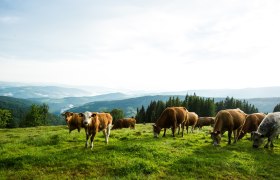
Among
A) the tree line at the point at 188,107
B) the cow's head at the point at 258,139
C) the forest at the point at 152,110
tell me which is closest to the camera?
the cow's head at the point at 258,139

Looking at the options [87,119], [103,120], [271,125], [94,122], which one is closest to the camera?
[87,119]

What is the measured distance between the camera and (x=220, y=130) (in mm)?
23594

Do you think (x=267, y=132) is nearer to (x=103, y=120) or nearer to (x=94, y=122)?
(x=103, y=120)

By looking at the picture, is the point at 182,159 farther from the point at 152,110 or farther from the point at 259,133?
the point at 152,110

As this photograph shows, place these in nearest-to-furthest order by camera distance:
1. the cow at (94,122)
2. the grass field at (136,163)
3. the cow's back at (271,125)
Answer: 1. the grass field at (136,163)
2. the cow at (94,122)
3. the cow's back at (271,125)

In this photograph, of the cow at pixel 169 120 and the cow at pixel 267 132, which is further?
the cow at pixel 169 120

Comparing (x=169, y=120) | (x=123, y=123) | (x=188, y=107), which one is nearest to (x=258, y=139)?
(x=169, y=120)

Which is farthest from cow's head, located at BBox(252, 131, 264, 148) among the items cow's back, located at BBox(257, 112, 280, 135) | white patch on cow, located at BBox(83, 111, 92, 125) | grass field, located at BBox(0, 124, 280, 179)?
white patch on cow, located at BBox(83, 111, 92, 125)

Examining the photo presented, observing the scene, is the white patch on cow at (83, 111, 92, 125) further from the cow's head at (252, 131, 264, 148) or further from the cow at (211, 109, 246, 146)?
the cow's head at (252, 131, 264, 148)

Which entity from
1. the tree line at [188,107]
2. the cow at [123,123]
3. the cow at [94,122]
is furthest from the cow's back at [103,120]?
the tree line at [188,107]

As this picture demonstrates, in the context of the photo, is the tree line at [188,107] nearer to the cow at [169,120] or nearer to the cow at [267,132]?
the cow at [169,120]

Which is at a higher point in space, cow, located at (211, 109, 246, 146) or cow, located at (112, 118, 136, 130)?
cow, located at (211, 109, 246, 146)

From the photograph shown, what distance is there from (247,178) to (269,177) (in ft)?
4.66

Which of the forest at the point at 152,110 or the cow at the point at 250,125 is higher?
the cow at the point at 250,125
